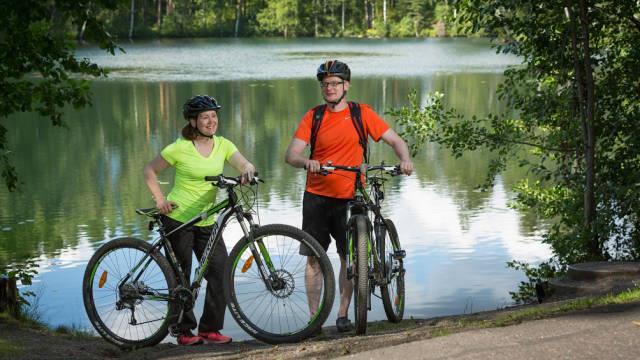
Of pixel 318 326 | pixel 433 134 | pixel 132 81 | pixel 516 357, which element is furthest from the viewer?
pixel 132 81

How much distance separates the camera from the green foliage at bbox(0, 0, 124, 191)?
941cm

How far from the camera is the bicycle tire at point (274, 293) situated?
23.3 ft

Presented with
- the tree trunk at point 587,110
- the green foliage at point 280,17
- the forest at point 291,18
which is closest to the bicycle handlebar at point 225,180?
the tree trunk at point 587,110

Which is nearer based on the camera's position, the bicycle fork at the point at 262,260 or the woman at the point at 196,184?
the bicycle fork at the point at 262,260

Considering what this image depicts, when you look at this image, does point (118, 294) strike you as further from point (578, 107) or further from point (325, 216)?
point (578, 107)

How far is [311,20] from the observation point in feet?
478

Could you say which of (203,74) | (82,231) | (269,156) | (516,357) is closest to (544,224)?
(82,231)

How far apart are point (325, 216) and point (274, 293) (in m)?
0.91

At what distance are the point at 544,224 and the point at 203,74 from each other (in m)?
44.9

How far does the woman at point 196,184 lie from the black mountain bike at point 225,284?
0.32ft

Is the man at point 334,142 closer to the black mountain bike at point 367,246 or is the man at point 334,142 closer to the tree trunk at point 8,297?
the black mountain bike at point 367,246

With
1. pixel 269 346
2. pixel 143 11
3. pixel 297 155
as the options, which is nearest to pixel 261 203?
pixel 297 155

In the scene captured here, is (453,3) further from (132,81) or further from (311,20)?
(311,20)

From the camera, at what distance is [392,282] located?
323 inches
